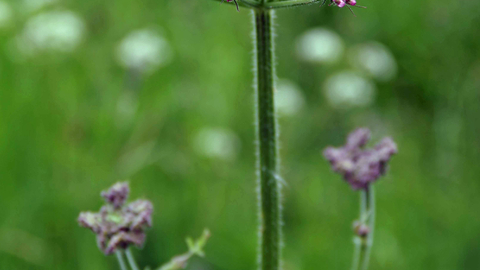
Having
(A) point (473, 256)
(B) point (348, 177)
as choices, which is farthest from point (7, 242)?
(A) point (473, 256)

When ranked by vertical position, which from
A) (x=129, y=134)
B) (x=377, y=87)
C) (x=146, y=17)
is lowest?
(x=129, y=134)

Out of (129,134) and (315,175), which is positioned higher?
(129,134)

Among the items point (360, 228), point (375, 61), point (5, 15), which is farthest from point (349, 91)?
point (360, 228)

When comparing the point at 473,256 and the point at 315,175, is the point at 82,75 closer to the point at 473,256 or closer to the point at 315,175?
the point at 315,175

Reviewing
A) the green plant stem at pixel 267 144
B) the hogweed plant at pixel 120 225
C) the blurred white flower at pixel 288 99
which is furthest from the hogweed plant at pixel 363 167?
the blurred white flower at pixel 288 99

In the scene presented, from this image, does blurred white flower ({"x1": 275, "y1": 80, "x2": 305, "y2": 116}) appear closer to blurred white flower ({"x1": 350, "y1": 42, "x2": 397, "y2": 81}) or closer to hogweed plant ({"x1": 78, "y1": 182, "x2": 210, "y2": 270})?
blurred white flower ({"x1": 350, "y1": 42, "x2": 397, "y2": 81})

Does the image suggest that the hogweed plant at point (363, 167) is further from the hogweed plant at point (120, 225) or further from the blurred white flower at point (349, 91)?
the blurred white flower at point (349, 91)

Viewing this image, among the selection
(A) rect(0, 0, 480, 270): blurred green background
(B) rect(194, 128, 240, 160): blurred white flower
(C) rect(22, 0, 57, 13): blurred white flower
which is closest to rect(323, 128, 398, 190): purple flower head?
(A) rect(0, 0, 480, 270): blurred green background
